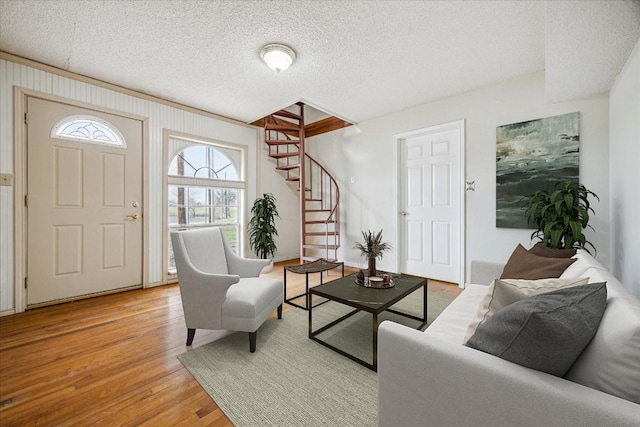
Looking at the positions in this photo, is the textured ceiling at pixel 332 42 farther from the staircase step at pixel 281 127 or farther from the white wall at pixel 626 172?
the staircase step at pixel 281 127

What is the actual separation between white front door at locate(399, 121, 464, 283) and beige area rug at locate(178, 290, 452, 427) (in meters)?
1.68

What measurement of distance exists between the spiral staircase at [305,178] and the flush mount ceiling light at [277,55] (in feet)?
5.80

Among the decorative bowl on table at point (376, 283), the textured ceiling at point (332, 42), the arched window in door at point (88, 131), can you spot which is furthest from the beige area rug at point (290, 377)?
the arched window in door at point (88, 131)

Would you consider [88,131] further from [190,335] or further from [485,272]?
[485,272]

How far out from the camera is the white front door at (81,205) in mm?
2787

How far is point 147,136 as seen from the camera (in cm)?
352

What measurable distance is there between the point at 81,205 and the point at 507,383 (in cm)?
406

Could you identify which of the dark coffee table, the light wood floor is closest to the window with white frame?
the light wood floor

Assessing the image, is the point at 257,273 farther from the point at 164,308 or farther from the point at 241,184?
the point at 241,184

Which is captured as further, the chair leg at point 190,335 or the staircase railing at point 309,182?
the staircase railing at point 309,182

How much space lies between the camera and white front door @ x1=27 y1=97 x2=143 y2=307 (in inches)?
110

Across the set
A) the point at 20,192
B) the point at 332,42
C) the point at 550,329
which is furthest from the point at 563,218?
the point at 20,192

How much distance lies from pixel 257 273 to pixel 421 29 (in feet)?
8.60

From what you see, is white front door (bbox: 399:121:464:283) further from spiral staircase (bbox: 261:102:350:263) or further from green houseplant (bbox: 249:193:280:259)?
green houseplant (bbox: 249:193:280:259)
